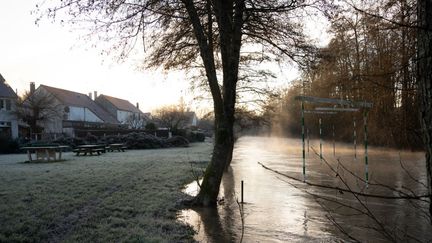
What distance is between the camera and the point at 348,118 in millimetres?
37625

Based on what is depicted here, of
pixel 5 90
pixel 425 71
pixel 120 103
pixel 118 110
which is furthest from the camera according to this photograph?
pixel 120 103

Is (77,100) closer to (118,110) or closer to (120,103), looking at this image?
(118,110)

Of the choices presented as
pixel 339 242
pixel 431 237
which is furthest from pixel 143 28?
pixel 431 237

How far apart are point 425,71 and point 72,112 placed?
71848mm

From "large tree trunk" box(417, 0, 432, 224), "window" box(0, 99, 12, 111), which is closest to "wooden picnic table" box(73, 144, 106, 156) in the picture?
"window" box(0, 99, 12, 111)

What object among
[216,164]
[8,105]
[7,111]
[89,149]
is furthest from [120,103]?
[216,164]

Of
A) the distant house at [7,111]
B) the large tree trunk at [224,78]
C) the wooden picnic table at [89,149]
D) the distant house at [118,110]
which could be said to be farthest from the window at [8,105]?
the large tree trunk at [224,78]

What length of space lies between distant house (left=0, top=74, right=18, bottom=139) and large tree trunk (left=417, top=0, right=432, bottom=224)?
5162cm

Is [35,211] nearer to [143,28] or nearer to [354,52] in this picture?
[143,28]

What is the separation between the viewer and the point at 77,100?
73.8 m

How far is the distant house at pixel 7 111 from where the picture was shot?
158 ft

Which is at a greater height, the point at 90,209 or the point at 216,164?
the point at 216,164

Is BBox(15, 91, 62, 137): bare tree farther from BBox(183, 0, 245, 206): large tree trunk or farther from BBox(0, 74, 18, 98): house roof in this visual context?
BBox(183, 0, 245, 206): large tree trunk

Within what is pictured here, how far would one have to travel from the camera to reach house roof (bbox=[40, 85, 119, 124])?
67800mm
